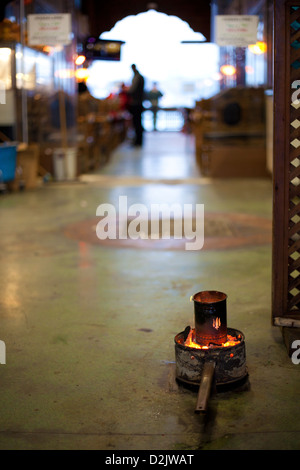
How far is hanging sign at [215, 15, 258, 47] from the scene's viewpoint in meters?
10.1

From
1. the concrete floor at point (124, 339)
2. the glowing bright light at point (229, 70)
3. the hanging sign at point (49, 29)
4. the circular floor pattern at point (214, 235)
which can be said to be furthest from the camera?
the glowing bright light at point (229, 70)

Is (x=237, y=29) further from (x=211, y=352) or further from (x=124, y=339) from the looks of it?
(x=211, y=352)

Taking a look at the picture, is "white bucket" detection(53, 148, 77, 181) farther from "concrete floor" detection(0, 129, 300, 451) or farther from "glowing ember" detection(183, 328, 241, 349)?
"glowing ember" detection(183, 328, 241, 349)

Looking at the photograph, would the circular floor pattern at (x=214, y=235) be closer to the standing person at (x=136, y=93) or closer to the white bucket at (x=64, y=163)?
the white bucket at (x=64, y=163)

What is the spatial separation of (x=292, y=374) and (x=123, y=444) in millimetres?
1119

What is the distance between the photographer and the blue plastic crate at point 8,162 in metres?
10.1

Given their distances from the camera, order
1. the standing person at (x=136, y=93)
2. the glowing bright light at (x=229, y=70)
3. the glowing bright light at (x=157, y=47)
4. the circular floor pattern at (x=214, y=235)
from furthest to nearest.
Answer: the glowing bright light at (x=157, y=47) → the standing person at (x=136, y=93) → the glowing bright light at (x=229, y=70) → the circular floor pattern at (x=214, y=235)

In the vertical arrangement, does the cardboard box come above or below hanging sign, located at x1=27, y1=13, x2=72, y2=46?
below

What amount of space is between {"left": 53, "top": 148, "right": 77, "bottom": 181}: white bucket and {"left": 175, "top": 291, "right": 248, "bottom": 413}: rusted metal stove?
8.98 m

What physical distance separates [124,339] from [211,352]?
0.93 m

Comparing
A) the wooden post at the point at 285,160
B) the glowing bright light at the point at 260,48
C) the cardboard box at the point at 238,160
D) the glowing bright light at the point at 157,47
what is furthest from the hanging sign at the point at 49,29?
the glowing bright light at the point at 157,47

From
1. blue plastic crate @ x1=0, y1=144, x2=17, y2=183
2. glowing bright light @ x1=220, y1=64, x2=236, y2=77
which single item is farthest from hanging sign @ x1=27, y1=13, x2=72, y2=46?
glowing bright light @ x1=220, y1=64, x2=236, y2=77

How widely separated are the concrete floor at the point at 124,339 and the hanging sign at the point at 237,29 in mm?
3083

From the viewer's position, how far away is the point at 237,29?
33.2ft
